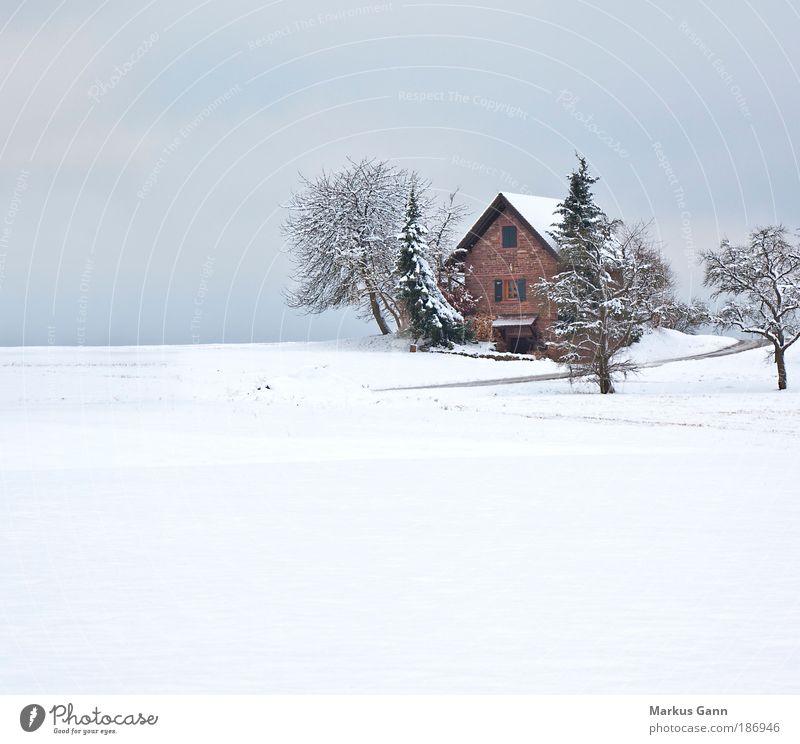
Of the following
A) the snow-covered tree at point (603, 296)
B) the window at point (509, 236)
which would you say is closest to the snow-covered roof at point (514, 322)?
the window at point (509, 236)

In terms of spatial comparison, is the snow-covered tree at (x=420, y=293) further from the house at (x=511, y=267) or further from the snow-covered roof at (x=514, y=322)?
the house at (x=511, y=267)

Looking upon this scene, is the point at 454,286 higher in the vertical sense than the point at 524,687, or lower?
higher

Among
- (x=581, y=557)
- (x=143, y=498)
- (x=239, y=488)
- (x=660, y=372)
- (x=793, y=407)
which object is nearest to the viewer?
(x=581, y=557)

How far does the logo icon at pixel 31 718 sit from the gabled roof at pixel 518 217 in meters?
55.9

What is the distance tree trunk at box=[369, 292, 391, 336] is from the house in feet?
20.0

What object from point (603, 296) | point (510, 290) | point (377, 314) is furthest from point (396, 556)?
point (377, 314)

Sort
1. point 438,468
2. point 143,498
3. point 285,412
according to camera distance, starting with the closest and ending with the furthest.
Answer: point 143,498, point 438,468, point 285,412

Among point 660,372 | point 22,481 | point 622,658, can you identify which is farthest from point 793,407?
point 622,658

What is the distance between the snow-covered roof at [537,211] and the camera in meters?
61.3

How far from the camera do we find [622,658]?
6.95 metres

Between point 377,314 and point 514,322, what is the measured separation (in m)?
9.41

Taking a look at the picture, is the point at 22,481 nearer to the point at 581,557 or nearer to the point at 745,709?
the point at 581,557

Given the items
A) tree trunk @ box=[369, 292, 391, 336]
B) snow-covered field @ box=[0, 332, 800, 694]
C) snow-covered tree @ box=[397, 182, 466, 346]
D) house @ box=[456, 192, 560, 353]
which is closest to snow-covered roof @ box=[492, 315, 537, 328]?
house @ box=[456, 192, 560, 353]

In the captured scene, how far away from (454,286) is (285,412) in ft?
113
